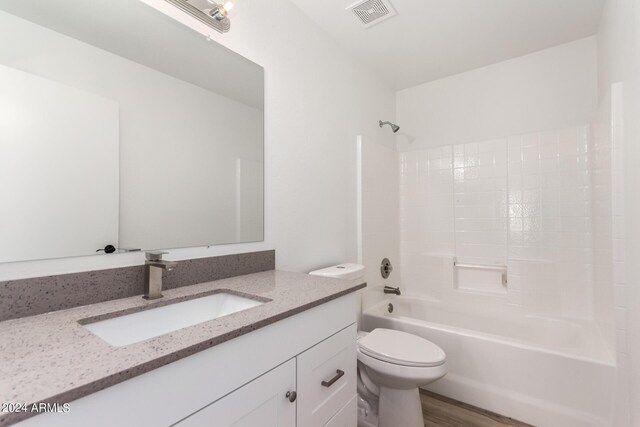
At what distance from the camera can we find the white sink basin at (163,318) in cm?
82

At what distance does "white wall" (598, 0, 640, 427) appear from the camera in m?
1.22

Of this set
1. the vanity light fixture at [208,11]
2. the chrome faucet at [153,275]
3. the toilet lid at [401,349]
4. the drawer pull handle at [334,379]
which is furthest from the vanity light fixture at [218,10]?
the toilet lid at [401,349]

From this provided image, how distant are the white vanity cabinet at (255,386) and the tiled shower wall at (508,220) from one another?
1.64 meters

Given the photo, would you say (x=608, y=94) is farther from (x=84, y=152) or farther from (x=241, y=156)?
(x=84, y=152)

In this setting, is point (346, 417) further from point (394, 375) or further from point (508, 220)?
point (508, 220)

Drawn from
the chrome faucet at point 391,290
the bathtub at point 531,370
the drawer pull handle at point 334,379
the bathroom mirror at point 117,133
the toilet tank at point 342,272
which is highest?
the bathroom mirror at point 117,133

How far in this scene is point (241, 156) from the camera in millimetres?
1397

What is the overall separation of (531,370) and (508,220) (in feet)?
3.59

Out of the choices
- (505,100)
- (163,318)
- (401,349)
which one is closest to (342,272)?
(401,349)

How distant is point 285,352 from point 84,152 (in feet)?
2.83

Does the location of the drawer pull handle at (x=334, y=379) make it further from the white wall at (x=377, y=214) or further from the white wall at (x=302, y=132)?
the white wall at (x=377, y=214)

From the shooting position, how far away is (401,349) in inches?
61.2

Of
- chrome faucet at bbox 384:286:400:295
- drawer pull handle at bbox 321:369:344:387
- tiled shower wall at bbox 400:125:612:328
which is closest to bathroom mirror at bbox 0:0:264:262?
drawer pull handle at bbox 321:369:344:387

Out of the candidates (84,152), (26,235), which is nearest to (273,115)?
(84,152)
